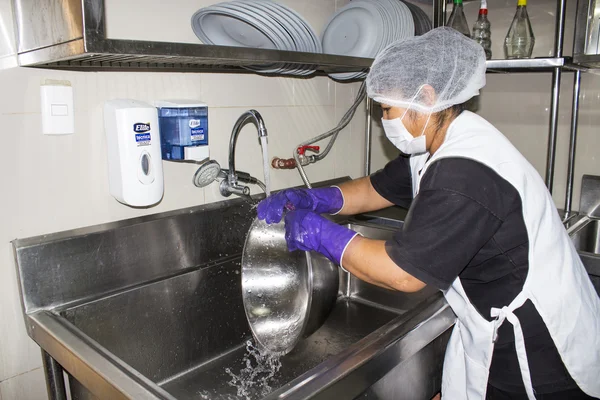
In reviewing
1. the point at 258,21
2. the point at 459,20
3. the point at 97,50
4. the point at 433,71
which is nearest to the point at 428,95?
the point at 433,71

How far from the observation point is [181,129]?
1171mm

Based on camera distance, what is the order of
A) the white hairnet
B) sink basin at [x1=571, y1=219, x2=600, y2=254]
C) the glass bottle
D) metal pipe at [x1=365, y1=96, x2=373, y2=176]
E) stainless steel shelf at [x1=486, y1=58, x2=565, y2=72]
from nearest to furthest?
the white hairnet < stainless steel shelf at [x1=486, y1=58, x2=565, y2=72] < sink basin at [x1=571, y1=219, x2=600, y2=254] < the glass bottle < metal pipe at [x1=365, y1=96, x2=373, y2=176]

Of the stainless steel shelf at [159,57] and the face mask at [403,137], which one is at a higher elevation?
the stainless steel shelf at [159,57]

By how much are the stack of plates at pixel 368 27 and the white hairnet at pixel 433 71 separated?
1.52 ft

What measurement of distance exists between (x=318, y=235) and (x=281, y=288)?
235 millimetres

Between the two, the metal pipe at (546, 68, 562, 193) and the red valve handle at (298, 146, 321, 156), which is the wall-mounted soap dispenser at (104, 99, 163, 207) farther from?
the metal pipe at (546, 68, 562, 193)

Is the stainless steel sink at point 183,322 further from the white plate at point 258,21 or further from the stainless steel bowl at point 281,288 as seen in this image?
the white plate at point 258,21

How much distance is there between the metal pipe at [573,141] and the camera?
5.33 feet

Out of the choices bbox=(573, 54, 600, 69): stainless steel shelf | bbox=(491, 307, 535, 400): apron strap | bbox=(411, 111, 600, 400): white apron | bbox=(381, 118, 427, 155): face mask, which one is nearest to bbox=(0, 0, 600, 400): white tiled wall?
bbox=(573, 54, 600, 69): stainless steel shelf

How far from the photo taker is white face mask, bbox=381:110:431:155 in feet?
3.35

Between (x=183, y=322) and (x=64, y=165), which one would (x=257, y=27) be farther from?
(x=183, y=322)

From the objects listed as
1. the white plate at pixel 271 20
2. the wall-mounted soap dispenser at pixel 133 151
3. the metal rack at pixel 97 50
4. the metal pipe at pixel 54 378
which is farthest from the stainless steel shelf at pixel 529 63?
the metal pipe at pixel 54 378

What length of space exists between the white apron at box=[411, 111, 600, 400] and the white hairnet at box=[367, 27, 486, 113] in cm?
7

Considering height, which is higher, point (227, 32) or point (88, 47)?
point (227, 32)
